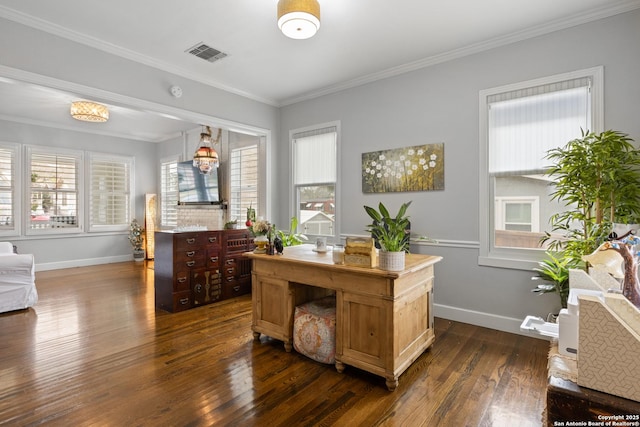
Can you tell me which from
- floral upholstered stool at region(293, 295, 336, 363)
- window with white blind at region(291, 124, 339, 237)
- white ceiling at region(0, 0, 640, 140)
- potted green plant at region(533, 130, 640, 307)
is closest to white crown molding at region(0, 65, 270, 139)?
white ceiling at region(0, 0, 640, 140)

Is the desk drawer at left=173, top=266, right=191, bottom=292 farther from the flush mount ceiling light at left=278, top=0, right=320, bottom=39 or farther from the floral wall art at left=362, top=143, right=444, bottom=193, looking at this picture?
the flush mount ceiling light at left=278, top=0, right=320, bottom=39

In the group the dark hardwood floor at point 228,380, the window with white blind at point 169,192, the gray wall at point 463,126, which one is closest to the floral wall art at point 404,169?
the gray wall at point 463,126

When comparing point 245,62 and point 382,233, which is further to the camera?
point 245,62

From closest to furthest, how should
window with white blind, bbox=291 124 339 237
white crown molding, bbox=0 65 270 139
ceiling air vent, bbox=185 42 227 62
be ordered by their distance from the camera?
white crown molding, bbox=0 65 270 139, ceiling air vent, bbox=185 42 227 62, window with white blind, bbox=291 124 339 237

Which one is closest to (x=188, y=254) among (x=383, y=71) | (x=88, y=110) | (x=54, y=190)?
(x=88, y=110)

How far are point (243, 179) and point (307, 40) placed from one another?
10.1 ft

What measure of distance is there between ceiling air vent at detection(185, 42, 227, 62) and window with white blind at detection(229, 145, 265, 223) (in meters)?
1.91

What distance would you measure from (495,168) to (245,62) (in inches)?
126

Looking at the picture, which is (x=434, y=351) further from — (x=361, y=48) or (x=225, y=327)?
(x=361, y=48)

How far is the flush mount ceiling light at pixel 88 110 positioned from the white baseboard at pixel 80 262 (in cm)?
342

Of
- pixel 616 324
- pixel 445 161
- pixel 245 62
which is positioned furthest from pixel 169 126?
pixel 616 324

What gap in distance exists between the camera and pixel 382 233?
2328mm

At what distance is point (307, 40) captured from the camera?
135 inches

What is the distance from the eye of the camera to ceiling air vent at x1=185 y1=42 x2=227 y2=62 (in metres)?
3.55
